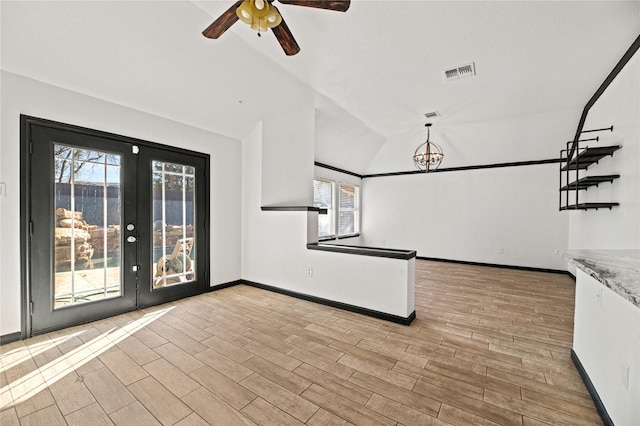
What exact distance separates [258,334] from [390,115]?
4146 mm

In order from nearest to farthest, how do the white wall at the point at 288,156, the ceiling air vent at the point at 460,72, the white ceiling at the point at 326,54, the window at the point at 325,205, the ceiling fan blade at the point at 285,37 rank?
the ceiling fan blade at the point at 285,37, the white ceiling at the point at 326,54, the ceiling air vent at the point at 460,72, the white wall at the point at 288,156, the window at the point at 325,205

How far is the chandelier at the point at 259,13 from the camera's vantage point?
5.39 ft

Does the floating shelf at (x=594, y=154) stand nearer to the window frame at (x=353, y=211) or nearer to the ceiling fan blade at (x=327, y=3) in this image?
the ceiling fan blade at (x=327, y=3)

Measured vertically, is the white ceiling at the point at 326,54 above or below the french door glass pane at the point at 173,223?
above

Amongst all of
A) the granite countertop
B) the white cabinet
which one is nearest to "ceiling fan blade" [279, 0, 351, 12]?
the granite countertop

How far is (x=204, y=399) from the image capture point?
1.85m

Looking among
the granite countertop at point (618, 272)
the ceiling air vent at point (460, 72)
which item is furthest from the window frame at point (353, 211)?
the granite countertop at point (618, 272)

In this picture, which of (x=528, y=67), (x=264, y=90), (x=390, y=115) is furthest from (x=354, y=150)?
(x=528, y=67)

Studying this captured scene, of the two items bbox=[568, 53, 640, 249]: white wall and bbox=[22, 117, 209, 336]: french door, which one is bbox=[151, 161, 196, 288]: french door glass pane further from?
bbox=[568, 53, 640, 249]: white wall

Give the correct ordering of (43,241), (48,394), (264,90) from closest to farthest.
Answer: (48,394) → (43,241) → (264,90)

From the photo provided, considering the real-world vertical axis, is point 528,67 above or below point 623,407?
above

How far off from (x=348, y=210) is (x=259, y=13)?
6.18 m

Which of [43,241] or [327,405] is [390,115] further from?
[43,241]

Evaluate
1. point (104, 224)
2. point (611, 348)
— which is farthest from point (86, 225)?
point (611, 348)
